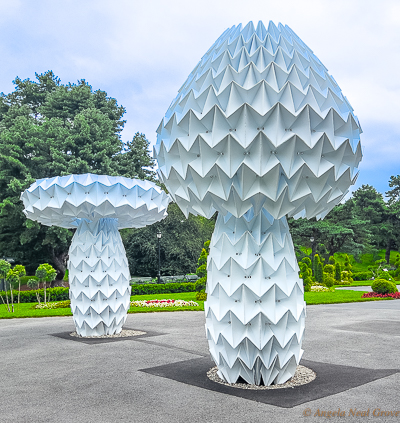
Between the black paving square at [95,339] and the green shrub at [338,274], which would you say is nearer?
the black paving square at [95,339]

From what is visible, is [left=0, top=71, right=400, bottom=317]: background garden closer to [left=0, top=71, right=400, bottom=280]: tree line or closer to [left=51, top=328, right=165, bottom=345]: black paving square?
[left=0, top=71, right=400, bottom=280]: tree line

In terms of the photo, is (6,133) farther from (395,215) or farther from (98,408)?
(395,215)

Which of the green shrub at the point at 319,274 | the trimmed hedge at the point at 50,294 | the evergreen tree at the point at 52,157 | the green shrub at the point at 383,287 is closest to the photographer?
the green shrub at the point at 383,287

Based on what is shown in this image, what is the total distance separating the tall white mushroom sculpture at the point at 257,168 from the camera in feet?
16.7

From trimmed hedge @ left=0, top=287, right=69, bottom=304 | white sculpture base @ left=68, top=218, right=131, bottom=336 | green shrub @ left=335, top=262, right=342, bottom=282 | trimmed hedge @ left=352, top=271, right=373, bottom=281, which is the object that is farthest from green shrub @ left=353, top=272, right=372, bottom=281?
white sculpture base @ left=68, top=218, right=131, bottom=336

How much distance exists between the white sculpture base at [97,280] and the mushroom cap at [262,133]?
5.07 metres

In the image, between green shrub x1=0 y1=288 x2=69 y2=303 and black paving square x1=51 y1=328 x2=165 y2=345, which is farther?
green shrub x1=0 y1=288 x2=69 y2=303

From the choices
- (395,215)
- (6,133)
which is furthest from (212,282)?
(395,215)

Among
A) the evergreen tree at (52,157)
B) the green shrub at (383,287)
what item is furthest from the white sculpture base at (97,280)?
the evergreen tree at (52,157)

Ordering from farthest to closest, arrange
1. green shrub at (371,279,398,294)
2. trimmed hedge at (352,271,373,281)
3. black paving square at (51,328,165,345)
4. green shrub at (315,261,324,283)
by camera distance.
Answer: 1. trimmed hedge at (352,271,373,281)
2. green shrub at (315,261,324,283)
3. green shrub at (371,279,398,294)
4. black paving square at (51,328,165,345)

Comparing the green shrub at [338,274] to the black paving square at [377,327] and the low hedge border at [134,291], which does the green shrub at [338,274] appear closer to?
the low hedge border at [134,291]

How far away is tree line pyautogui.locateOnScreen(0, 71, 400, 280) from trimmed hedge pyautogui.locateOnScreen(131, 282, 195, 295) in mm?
5276

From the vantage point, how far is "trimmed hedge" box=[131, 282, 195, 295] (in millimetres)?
26984

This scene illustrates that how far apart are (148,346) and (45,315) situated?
8346 millimetres
